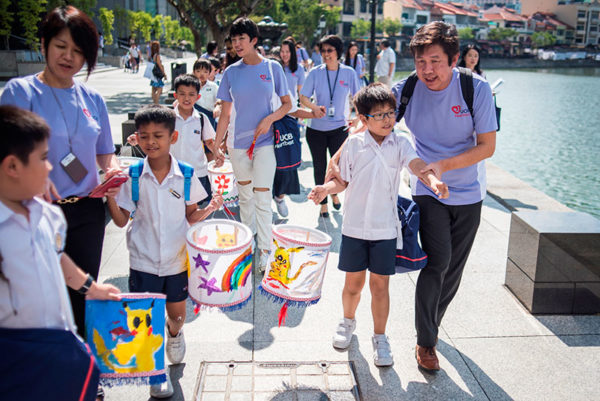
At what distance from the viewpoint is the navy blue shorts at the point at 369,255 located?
343cm

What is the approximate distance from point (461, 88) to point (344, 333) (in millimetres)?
1754

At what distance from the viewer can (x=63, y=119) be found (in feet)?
8.83

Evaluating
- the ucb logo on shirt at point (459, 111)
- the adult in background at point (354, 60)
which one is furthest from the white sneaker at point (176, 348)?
the adult in background at point (354, 60)

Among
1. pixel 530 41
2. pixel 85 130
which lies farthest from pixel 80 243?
pixel 530 41

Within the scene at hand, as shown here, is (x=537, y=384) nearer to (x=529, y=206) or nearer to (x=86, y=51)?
(x=86, y=51)

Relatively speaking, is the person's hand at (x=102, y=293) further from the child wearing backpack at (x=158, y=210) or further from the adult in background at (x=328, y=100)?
the adult in background at (x=328, y=100)

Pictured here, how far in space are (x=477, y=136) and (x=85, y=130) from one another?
219 centimetres

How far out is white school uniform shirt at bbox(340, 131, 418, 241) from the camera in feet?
11.1

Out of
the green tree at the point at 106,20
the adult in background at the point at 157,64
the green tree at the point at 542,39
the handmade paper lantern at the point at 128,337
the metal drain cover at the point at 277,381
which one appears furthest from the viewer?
the green tree at the point at 542,39

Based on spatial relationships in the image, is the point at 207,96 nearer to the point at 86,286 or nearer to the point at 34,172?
the point at 86,286

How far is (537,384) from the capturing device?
3393mm

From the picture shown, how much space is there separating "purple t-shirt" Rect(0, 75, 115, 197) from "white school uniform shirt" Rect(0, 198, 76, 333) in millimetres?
741

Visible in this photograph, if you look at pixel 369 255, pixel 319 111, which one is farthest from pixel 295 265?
pixel 319 111

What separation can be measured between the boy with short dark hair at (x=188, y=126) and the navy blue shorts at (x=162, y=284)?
1907 mm
